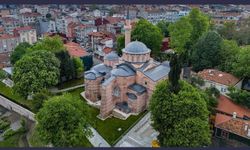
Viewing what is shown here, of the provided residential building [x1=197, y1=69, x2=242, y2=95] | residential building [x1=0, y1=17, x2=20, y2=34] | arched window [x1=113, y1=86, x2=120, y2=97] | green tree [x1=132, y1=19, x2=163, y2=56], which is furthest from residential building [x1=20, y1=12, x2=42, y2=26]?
residential building [x1=197, y1=69, x2=242, y2=95]

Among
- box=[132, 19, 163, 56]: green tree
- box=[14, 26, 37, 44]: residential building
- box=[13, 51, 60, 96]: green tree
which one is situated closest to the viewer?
box=[13, 51, 60, 96]: green tree

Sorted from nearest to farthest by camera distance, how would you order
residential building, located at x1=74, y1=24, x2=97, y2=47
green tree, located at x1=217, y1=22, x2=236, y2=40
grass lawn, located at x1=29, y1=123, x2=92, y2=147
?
grass lawn, located at x1=29, y1=123, x2=92, y2=147
green tree, located at x1=217, y1=22, x2=236, y2=40
residential building, located at x1=74, y1=24, x2=97, y2=47

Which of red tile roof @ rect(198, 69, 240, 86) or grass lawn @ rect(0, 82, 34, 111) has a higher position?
red tile roof @ rect(198, 69, 240, 86)

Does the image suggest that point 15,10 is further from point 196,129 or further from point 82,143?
point 196,129

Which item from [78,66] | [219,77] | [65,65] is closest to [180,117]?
[219,77]

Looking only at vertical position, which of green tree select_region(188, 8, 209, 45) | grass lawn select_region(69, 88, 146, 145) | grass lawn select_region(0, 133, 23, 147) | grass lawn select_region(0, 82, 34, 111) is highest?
green tree select_region(188, 8, 209, 45)

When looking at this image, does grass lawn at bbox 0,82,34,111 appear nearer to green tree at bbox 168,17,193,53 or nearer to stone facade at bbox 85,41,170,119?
stone facade at bbox 85,41,170,119

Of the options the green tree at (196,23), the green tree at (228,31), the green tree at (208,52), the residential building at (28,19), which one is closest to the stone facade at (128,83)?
the green tree at (208,52)
